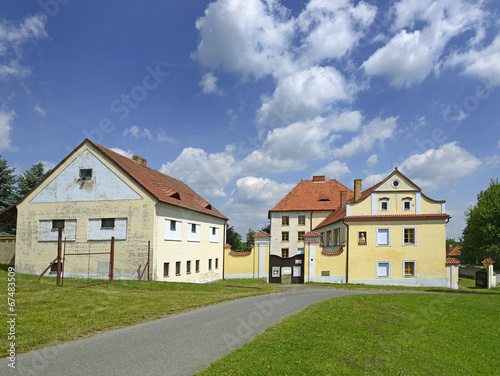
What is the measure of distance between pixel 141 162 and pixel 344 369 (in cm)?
2797

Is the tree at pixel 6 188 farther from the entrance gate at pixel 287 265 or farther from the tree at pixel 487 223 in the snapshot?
the tree at pixel 487 223

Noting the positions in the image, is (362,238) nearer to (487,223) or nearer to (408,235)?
(408,235)

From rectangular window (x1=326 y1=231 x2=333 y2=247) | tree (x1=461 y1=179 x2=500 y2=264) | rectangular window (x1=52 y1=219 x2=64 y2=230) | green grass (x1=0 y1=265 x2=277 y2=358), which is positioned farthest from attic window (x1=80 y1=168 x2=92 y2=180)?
tree (x1=461 y1=179 x2=500 y2=264)

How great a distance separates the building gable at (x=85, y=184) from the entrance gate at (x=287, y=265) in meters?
11.9

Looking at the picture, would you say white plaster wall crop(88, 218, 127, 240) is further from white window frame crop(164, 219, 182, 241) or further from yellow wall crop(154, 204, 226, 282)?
white window frame crop(164, 219, 182, 241)

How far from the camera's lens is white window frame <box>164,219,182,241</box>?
80.8 ft

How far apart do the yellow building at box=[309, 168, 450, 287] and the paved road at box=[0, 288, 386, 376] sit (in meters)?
19.0

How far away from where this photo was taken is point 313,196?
4928 centimetres

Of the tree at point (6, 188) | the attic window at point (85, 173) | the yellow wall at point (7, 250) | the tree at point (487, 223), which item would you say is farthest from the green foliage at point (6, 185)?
the tree at point (487, 223)

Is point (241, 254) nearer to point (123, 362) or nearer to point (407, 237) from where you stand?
point (407, 237)

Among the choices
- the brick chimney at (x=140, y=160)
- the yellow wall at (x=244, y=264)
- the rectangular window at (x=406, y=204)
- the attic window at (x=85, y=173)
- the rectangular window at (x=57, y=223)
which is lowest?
the yellow wall at (x=244, y=264)

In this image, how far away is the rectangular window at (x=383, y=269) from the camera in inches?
1183

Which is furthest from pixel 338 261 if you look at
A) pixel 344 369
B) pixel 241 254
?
pixel 344 369

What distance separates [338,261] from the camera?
2981 cm
